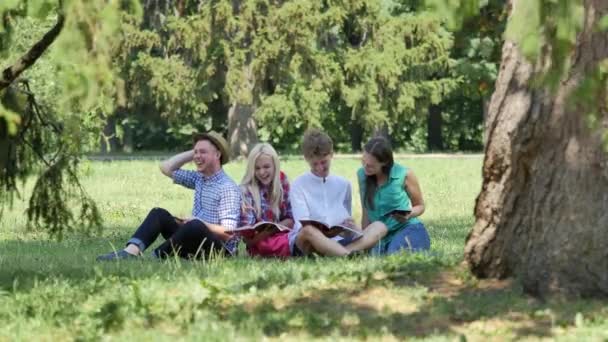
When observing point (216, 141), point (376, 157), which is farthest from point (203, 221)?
point (376, 157)

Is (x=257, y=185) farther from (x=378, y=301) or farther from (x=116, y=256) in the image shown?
(x=378, y=301)

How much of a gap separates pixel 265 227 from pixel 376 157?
108 centimetres

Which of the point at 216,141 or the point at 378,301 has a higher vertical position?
the point at 216,141

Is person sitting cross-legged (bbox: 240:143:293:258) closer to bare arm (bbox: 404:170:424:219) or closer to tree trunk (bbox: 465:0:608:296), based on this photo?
bare arm (bbox: 404:170:424:219)

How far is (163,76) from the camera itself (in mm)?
40406

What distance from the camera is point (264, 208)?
11.1 m

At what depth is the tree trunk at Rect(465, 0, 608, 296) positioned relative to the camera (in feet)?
23.8

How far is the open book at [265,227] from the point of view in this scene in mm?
10594

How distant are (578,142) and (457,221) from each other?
918 centimetres

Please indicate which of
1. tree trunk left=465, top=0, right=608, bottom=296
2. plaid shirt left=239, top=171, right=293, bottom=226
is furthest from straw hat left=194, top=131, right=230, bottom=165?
tree trunk left=465, top=0, right=608, bottom=296

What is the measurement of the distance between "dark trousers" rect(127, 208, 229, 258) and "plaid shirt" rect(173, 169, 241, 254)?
25 centimetres

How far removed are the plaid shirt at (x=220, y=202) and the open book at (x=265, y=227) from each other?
0.16 meters

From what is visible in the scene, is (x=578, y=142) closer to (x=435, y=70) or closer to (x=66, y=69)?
(x=66, y=69)

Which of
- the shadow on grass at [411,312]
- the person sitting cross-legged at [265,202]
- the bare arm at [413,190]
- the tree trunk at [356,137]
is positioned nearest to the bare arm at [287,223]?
the person sitting cross-legged at [265,202]
